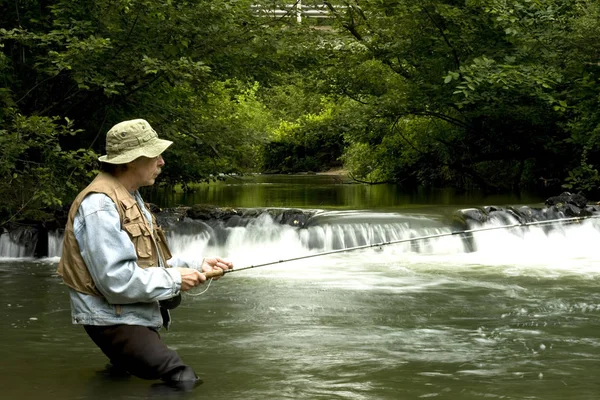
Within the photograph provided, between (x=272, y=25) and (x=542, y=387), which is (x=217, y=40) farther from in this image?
(x=542, y=387)

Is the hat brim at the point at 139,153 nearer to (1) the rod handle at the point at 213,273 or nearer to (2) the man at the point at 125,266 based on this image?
(2) the man at the point at 125,266

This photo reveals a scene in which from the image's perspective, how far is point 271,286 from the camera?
10.9 metres

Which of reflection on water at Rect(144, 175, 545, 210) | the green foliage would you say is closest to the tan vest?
the green foliage

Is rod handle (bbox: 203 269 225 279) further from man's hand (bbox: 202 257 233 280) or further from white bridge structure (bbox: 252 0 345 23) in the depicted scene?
A: white bridge structure (bbox: 252 0 345 23)

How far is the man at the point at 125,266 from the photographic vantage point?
15.3 feet

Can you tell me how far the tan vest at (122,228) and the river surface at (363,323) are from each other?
0.95m

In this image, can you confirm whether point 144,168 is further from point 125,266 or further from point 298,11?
point 298,11

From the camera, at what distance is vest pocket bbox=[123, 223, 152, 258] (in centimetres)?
480

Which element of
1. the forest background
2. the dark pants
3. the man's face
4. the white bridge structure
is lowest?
the dark pants

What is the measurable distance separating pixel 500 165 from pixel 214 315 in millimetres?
15797

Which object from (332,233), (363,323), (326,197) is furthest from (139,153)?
(326,197)

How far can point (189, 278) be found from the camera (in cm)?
479

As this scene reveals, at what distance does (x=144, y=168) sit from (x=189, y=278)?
2.05 ft

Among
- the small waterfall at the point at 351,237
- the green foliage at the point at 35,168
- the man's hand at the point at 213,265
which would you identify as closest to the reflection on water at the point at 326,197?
the small waterfall at the point at 351,237
